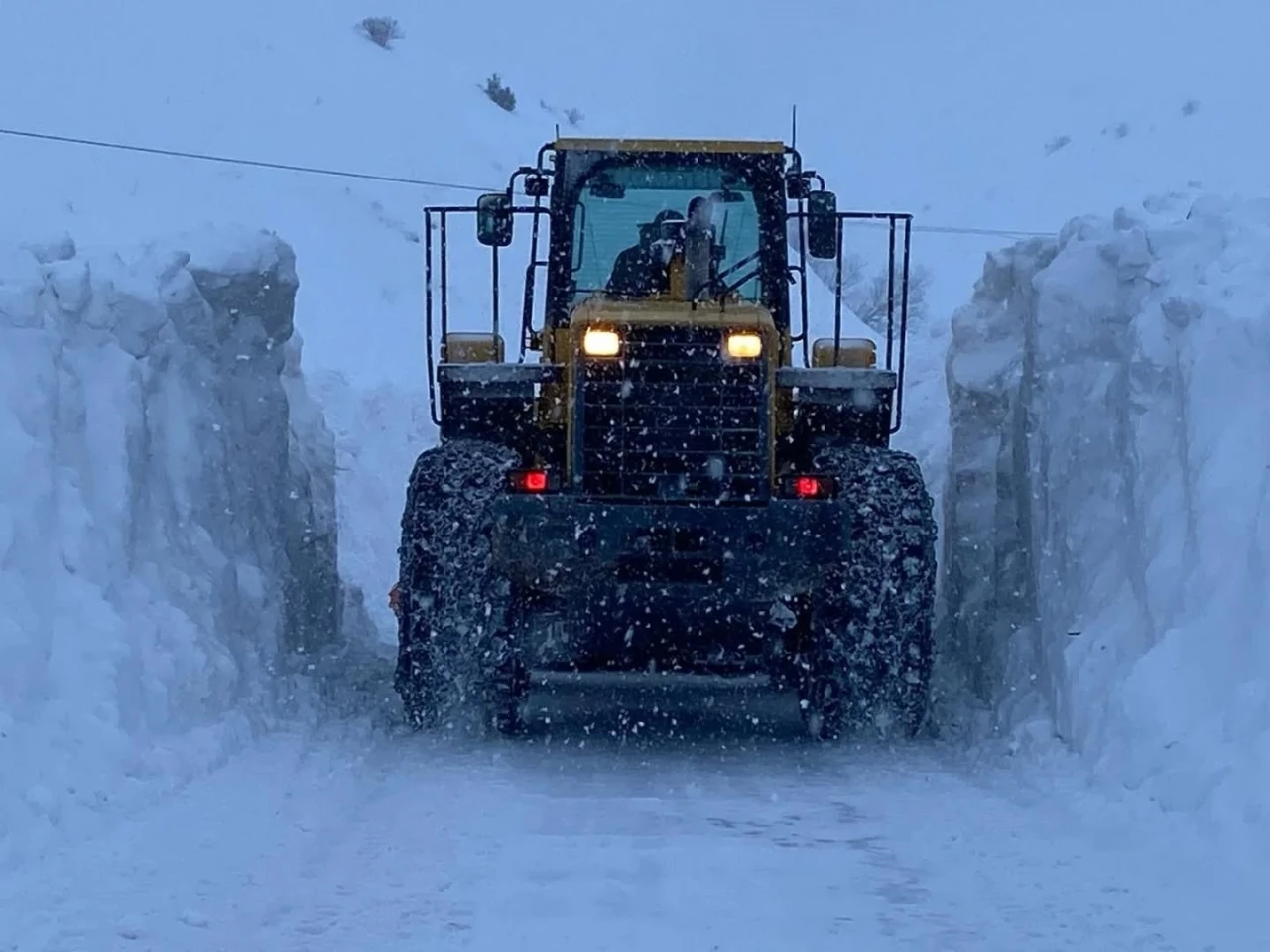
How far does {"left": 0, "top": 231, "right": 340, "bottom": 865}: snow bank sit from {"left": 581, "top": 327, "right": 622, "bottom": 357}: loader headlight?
2192 mm

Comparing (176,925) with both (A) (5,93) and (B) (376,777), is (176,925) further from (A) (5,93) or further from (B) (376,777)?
(A) (5,93)

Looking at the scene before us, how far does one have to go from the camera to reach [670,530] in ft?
32.7

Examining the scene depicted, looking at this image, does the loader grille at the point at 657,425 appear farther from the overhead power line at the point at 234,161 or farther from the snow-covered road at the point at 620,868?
the overhead power line at the point at 234,161

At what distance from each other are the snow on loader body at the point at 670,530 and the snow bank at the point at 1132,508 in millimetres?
840

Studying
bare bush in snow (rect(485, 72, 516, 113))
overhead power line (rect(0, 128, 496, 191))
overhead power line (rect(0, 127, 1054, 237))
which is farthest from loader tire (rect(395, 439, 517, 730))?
bare bush in snow (rect(485, 72, 516, 113))

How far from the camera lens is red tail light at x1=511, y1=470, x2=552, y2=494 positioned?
1020 cm

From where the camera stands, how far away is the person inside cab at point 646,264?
37.0ft

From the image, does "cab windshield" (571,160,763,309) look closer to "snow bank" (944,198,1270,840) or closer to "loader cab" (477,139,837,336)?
"loader cab" (477,139,837,336)

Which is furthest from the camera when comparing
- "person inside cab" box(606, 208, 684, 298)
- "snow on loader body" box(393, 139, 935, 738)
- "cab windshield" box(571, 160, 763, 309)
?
"cab windshield" box(571, 160, 763, 309)

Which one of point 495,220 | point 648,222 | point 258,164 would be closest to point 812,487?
point 648,222

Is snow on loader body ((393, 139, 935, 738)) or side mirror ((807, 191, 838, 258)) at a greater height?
side mirror ((807, 191, 838, 258))

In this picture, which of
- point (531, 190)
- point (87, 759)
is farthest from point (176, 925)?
point (531, 190)

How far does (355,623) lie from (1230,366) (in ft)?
25.5

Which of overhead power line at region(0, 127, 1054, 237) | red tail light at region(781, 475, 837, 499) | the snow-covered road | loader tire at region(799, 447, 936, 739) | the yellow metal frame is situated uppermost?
overhead power line at region(0, 127, 1054, 237)
